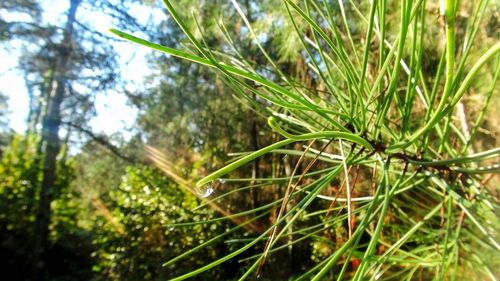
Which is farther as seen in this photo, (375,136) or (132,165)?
(132,165)

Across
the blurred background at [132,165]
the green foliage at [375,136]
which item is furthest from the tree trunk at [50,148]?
the green foliage at [375,136]

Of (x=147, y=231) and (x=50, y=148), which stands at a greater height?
(x=50, y=148)

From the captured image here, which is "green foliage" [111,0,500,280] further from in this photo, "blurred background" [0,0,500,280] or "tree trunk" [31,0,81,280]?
"tree trunk" [31,0,81,280]

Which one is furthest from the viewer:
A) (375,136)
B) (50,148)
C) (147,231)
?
(50,148)

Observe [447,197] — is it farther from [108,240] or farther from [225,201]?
[108,240]

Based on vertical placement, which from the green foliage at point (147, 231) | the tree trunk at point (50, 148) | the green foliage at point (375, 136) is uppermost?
the tree trunk at point (50, 148)

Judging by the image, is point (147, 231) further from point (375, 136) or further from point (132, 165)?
point (375, 136)

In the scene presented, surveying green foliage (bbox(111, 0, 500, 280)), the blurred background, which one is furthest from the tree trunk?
green foliage (bbox(111, 0, 500, 280))

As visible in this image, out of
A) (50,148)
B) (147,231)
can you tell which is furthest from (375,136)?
(50,148)

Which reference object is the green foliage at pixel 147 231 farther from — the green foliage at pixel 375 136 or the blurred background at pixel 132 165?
the green foliage at pixel 375 136
